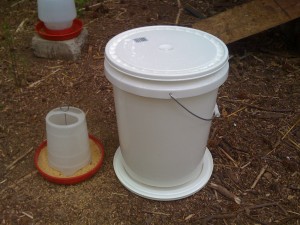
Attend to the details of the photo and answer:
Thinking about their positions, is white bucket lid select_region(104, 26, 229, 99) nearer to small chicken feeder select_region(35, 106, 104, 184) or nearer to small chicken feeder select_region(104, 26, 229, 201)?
small chicken feeder select_region(104, 26, 229, 201)

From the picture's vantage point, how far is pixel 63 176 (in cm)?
184

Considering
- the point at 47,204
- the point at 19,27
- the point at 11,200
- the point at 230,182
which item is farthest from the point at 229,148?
the point at 19,27

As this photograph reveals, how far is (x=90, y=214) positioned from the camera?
1.71 meters

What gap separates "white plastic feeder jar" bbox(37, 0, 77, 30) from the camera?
2.59 m

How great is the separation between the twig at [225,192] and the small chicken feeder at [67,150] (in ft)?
1.84

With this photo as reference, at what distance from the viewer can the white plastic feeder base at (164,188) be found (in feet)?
5.82

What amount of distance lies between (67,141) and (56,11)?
1183 mm

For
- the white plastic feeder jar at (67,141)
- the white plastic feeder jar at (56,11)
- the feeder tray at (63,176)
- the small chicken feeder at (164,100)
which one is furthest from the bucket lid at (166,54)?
the white plastic feeder jar at (56,11)

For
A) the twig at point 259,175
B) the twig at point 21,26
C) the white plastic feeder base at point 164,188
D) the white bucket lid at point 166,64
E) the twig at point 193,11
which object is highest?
the white bucket lid at point 166,64

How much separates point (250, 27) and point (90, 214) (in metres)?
1.72

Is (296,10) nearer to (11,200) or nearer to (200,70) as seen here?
(200,70)

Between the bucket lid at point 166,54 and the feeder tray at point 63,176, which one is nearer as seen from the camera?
the bucket lid at point 166,54

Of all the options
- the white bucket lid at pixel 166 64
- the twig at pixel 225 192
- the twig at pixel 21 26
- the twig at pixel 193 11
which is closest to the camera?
the white bucket lid at pixel 166 64

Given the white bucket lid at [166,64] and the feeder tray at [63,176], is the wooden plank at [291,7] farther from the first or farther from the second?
the feeder tray at [63,176]
